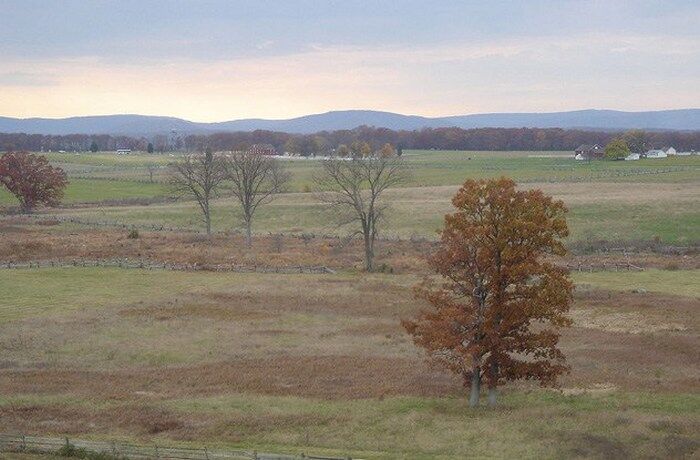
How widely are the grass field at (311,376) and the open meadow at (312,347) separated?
0.40 feet

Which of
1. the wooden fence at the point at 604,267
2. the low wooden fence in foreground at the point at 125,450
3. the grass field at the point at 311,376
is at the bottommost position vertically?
the grass field at the point at 311,376

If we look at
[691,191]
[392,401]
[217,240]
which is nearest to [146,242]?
[217,240]

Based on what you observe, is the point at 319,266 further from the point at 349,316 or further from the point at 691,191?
the point at 691,191

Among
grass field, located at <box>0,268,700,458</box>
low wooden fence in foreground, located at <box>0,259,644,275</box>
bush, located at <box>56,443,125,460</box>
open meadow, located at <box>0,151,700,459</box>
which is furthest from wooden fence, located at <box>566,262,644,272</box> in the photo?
bush, located at <box>56,443,125,460</box>

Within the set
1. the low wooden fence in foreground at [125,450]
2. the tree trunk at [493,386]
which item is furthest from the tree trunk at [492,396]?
the low wooden fence in foreground at [125,450]

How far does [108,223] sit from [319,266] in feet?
118

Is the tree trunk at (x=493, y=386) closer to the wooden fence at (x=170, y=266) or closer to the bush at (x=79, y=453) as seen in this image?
the bush at (x=79, y=453)

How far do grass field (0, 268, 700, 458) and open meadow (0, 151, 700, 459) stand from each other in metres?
0.12

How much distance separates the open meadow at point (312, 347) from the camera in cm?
2977

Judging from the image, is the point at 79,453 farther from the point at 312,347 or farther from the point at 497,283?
the point at 312,347

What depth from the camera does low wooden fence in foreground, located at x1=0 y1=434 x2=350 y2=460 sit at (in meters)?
26.0

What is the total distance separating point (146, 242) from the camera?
8012 cm

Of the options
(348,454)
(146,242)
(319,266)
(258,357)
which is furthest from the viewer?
(146,242)

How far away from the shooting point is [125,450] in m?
26.5
